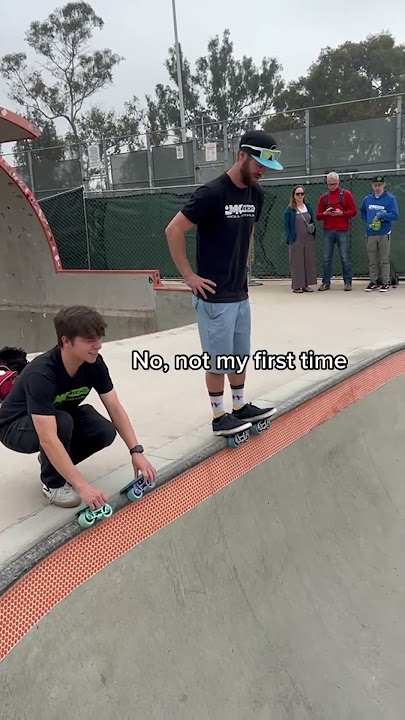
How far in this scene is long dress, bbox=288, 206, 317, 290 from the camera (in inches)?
372

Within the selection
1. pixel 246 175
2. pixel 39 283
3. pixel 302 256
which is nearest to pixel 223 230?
pixel 246 175

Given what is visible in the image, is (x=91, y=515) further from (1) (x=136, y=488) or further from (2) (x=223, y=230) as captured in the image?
(2) (x=223, y=230)

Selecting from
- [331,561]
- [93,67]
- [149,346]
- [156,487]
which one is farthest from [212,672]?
[93,67]

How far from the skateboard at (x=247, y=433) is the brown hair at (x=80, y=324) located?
1.24 metres

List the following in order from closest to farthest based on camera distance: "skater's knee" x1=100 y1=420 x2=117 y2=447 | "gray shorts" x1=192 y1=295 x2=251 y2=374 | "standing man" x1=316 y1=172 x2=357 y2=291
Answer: "skater's knee" x1=100 y1=420 x2=117 y2=447 → "gray shorts" x1=192 y1=295 x2=251 y2=374 → "standing man" x1=316 y1=172 x2=357 y2=291

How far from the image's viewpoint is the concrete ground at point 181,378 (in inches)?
115

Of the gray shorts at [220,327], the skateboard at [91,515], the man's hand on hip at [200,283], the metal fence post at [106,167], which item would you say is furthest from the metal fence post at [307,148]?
the skateboard at [91,515]

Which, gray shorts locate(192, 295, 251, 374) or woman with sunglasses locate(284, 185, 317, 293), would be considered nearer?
gray shorts locate(192, 295, 251, 374)

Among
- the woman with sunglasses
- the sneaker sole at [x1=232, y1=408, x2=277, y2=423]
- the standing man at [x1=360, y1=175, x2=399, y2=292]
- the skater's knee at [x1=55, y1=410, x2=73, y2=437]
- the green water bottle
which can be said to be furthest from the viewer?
the woman with sunglasses

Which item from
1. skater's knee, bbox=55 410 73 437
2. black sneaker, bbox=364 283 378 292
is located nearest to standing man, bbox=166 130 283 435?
skater's knee, bbox=55 410 73 437

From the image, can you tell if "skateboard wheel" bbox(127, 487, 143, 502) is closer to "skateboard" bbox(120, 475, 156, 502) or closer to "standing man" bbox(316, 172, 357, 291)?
"skateboard" bbox(120, 475, 156, 502)

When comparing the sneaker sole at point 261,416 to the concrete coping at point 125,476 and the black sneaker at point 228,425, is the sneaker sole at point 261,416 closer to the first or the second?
the black sneaker at point 228,425

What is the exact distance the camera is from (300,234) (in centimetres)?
948

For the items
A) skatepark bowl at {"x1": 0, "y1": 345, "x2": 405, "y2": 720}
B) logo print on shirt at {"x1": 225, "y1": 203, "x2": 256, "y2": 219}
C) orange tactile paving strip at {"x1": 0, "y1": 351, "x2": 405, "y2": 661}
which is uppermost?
logo print on shirt at {"x1": 225, "y1": 203, "x2": 256, "y2": 219}
